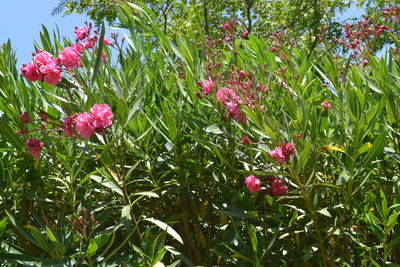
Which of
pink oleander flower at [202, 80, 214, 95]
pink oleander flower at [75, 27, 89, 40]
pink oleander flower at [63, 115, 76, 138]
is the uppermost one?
pink oleander flower at [75, 27, 89, 40]

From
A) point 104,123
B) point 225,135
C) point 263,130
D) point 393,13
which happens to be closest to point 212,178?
point 225,135

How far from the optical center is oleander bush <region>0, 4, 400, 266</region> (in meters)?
2.03

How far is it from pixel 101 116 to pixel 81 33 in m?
0.77

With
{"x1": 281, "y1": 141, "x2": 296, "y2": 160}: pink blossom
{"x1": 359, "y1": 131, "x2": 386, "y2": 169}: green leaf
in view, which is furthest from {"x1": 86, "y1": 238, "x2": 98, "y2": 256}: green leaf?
{"x1": 359, "y1": 131, "x2": 386, "y2": 169}: green leaf

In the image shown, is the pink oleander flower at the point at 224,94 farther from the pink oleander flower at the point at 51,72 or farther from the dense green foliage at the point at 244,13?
the dense green foliage at the point at 244,13

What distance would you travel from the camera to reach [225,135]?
7.32ft

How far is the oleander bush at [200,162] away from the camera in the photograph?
80.0 inches

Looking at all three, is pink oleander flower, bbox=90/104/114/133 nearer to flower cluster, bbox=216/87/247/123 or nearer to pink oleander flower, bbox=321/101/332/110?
flower cluster, bbox=216/87/247/123

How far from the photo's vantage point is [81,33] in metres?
2.61

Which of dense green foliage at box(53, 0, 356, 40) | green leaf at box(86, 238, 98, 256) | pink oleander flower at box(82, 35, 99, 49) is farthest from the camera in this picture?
dense green foliage at box(53, 0, 356, 40)

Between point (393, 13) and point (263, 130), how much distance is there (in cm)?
126

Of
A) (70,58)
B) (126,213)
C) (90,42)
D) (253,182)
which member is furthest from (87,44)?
(253,182)

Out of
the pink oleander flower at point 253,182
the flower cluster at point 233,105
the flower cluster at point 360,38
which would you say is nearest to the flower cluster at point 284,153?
the pink oleander flower at point 253,182

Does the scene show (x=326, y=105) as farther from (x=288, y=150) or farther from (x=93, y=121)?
(x=93, y=121)
